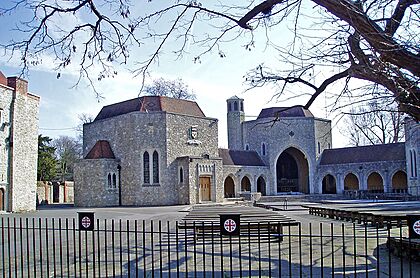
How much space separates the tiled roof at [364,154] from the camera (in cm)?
4191

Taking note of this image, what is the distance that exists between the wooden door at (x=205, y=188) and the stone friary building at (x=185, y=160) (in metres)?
0.08

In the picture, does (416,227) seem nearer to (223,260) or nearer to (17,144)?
(223,260)

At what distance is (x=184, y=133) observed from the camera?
3641cm

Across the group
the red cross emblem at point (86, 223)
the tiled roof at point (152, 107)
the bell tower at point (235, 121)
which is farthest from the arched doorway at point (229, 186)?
the red cross emblem at point (86, 223)

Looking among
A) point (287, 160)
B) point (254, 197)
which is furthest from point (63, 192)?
point (287, 160)

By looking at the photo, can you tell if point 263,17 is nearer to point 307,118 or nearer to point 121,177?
point 121,177

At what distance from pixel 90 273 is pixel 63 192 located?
4158 centimetres

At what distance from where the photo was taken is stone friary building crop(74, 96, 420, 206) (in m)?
34.6

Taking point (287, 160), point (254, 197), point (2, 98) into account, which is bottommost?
point (254, 197)

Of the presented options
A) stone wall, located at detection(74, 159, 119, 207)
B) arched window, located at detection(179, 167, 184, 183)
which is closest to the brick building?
stone wall, located at detection(74, 159, 119, 207)

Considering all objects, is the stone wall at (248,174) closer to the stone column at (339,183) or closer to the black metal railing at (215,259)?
the stone column at (339,183)

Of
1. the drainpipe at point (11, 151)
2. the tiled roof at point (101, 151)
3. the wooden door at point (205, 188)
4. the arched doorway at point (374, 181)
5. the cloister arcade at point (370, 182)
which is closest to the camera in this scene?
the drainpipe at point (11, 151)

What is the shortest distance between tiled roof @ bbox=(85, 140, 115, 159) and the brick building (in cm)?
530

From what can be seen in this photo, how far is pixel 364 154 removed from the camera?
1764 inches
